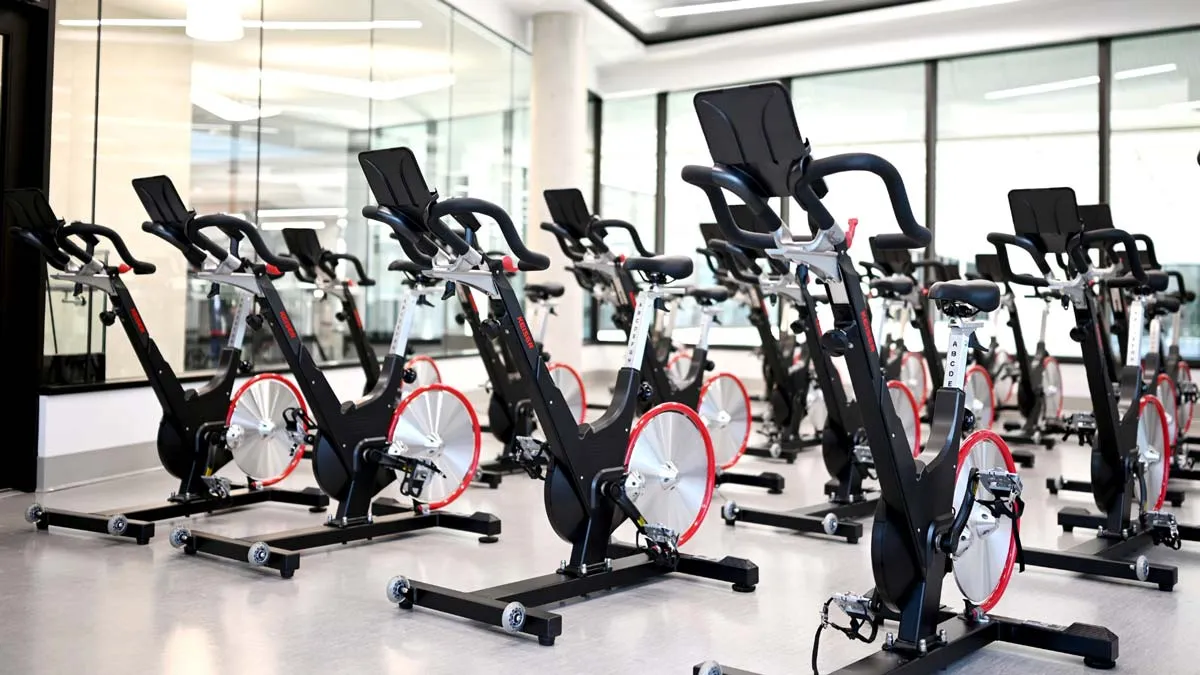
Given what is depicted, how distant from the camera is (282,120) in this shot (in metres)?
7.36

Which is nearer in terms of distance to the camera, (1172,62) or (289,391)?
(289,391)

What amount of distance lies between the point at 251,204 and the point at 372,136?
155 centimetres

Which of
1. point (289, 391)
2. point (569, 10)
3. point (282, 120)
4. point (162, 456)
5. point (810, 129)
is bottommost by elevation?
point (162, 456)

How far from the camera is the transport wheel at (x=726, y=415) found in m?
5.57

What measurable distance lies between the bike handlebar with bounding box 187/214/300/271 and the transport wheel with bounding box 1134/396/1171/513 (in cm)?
337

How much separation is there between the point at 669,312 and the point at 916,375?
10.4ft

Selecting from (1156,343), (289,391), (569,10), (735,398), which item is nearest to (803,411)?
(735,398)

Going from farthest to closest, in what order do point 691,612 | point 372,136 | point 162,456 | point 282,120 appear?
point 372,136 < point 282,120 < point 162,456 < point 691,612

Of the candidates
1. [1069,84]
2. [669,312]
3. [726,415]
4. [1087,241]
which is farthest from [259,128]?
[1069,84]

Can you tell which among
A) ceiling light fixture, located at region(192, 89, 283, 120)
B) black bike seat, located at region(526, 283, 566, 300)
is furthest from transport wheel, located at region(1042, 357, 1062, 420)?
ceiling light fixture, located at region(192, 89, 283, 120)

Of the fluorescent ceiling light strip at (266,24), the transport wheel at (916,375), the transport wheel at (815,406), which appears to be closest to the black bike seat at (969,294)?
the transport wheel at (815,406)

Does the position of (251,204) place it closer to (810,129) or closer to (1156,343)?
(1156,343)

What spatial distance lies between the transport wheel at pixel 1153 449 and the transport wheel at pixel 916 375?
3.25 m

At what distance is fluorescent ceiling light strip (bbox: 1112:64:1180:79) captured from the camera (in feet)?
31.5
